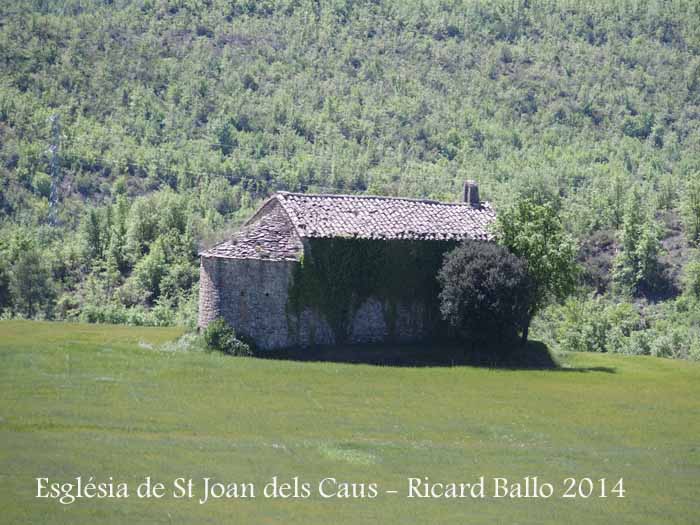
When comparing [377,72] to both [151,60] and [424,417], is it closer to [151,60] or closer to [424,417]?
[151,60]

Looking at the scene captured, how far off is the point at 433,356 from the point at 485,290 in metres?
3.50

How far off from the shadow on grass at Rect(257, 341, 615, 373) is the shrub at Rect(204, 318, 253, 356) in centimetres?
72

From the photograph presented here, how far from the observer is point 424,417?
41469 millimetres

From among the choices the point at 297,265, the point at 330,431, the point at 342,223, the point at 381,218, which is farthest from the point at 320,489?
the point at 381,218

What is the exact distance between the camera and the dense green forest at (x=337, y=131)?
3445 inches

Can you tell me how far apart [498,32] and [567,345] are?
106713 millimetres

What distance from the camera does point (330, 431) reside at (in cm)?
3891

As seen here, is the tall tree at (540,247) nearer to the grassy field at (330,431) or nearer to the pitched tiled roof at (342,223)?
the pitched tiled roof at (342,223)

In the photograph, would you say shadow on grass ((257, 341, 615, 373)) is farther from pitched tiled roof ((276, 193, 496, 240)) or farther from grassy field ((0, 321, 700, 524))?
pitched tiled roof ((276, 193, 496, 240))

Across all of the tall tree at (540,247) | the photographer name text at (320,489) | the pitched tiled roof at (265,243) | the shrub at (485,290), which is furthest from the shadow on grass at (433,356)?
the photographer name text at (320,489)

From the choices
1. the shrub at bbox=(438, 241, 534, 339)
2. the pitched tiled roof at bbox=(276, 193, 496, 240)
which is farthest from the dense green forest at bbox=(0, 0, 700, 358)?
the shrub at bbox=(438, 241, 534, 339)

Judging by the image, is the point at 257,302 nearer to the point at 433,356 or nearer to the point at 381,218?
the point at 381,218

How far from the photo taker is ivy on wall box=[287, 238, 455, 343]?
172 feet

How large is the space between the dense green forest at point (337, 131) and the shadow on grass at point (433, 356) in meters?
17.5
